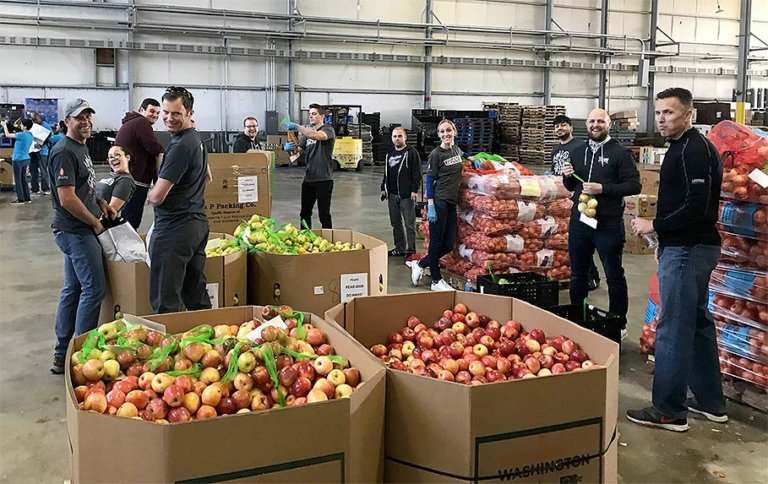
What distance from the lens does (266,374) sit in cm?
199

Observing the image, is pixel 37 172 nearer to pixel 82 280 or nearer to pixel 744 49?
pixel 82 280

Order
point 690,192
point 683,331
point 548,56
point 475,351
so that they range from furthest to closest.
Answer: point 548,56, point 683,331, point 690,192, point 475,351

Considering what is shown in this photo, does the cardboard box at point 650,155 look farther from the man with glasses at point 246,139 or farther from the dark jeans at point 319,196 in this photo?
the man with glasses at point 246,139

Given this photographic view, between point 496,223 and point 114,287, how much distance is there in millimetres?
3248

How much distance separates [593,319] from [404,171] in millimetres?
3522

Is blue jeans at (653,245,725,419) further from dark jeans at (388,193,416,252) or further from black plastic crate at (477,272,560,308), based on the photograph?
dark jeans at (388,193,416,252)

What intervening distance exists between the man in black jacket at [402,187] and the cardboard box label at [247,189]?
1595 mm

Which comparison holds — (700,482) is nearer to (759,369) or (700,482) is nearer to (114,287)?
(759,369)

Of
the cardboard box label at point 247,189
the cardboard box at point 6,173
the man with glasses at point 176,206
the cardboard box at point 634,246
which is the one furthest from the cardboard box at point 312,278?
the cardboard box at point 6,173

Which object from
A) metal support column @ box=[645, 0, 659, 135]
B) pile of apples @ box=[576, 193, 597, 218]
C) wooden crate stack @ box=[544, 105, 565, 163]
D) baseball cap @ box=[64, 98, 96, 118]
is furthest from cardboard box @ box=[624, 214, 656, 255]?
metal support column @ box=[645, 0, 659, 135]

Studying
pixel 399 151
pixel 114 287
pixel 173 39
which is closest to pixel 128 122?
pixel 114 287

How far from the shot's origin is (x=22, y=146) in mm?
11148

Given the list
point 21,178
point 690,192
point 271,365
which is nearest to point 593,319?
point 690,192

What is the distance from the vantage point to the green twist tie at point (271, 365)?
1964 millimetres
